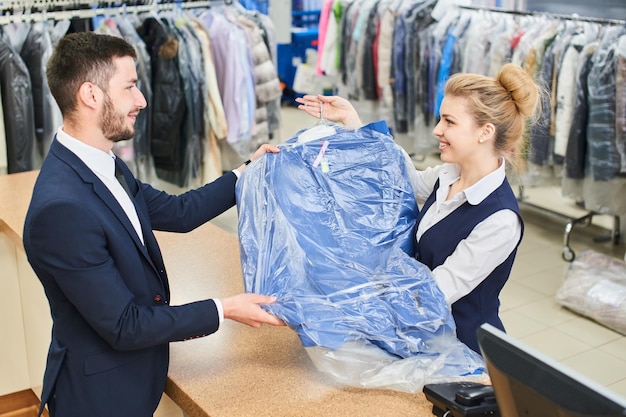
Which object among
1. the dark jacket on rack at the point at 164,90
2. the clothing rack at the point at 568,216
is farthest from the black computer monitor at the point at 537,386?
the dark jacket on rack at the point at 164,90

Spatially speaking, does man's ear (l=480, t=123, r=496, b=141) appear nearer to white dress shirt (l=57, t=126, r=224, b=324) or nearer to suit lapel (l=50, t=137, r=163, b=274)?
white dress shirt (l=57, t=126, r=224, b=324)

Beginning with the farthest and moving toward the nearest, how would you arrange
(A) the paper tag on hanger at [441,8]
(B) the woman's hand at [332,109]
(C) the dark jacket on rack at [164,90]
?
(A) the paper tag on hanger at [441,8] → (C) the dark jacket on rack at [164,90] → (B) the woman's hand at [332,109]

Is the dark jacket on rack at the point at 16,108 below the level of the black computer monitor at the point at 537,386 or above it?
below

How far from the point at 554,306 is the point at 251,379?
122 inches

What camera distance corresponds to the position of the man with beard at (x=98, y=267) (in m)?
1.97

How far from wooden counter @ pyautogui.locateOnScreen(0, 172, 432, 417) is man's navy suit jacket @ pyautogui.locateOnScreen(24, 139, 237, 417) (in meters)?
0.12

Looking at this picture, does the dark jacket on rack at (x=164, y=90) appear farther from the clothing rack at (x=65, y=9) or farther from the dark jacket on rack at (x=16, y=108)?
the dark jacket on rack at (x=16, y=108)

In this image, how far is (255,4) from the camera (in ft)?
21.8

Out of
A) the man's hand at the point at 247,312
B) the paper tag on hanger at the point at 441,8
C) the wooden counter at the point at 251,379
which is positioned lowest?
the wooden counter at the point at 251,379

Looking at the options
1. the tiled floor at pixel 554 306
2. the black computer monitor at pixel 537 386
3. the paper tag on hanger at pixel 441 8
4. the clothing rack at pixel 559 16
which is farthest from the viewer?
the paper tag on hanger at pixel 441 8

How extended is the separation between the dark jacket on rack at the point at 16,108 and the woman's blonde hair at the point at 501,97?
10.8 feet

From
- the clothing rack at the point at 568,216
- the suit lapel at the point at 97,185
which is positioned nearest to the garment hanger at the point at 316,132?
the suit lapel at the point at 97,185

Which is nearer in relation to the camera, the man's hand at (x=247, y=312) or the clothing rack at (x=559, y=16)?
the man's hand at (x=247, y=312)

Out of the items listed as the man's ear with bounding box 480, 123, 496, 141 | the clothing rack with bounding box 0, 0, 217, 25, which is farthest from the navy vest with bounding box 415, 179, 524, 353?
the clothing rack with bounding box 0, 0, 217, 25
